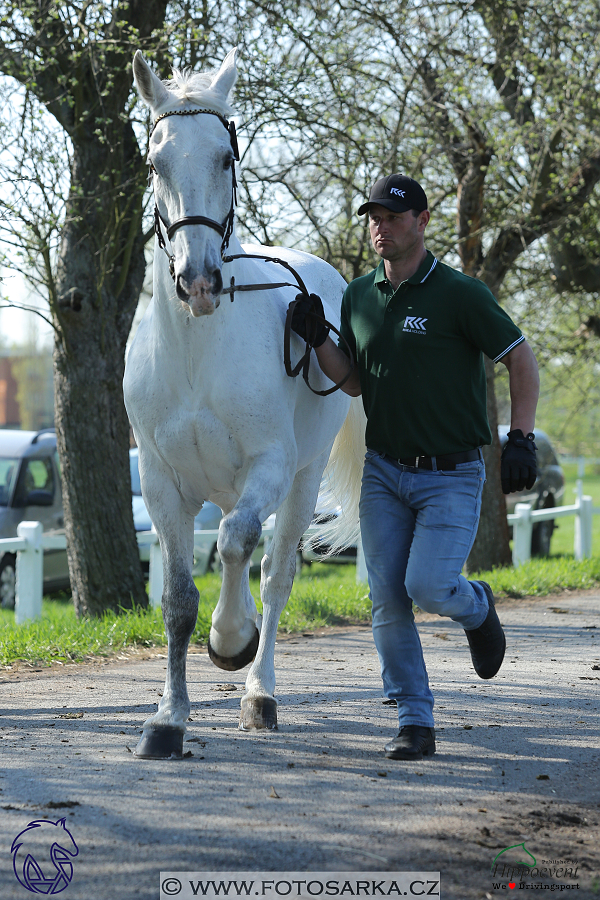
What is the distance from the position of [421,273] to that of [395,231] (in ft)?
0.70

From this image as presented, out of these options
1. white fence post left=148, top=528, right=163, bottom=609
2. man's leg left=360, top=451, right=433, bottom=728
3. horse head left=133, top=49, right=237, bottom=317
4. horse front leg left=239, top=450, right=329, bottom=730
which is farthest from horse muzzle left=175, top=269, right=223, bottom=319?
white fence post left=148, top=528, right=163, bottom=609

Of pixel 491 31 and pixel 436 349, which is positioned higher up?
pixel 491 31

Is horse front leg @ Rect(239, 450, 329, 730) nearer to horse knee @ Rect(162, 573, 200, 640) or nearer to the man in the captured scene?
horse knee @ Rect(162, 573, 200, 640)

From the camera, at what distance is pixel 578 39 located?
9773mm

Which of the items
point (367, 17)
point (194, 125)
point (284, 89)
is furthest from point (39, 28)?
point (194, 125)

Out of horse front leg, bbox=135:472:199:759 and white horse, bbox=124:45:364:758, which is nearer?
white horse, bbox=124:45:364:758

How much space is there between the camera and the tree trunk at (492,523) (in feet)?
33.6

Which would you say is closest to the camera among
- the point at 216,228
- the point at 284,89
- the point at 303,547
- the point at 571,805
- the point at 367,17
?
the point at 571,805

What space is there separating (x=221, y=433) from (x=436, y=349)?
3.23 feet

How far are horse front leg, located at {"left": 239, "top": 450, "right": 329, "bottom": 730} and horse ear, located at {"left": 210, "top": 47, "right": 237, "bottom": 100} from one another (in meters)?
2.10

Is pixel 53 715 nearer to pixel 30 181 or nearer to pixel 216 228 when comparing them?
pixel 216 228

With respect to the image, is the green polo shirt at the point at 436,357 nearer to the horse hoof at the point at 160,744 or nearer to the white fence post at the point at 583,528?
the horse hoof at the point at 160,744

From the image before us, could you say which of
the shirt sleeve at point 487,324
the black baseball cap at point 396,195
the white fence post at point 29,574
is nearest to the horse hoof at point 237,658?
the shirt sleeve at point 487,324

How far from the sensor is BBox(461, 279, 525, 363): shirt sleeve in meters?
3.88
